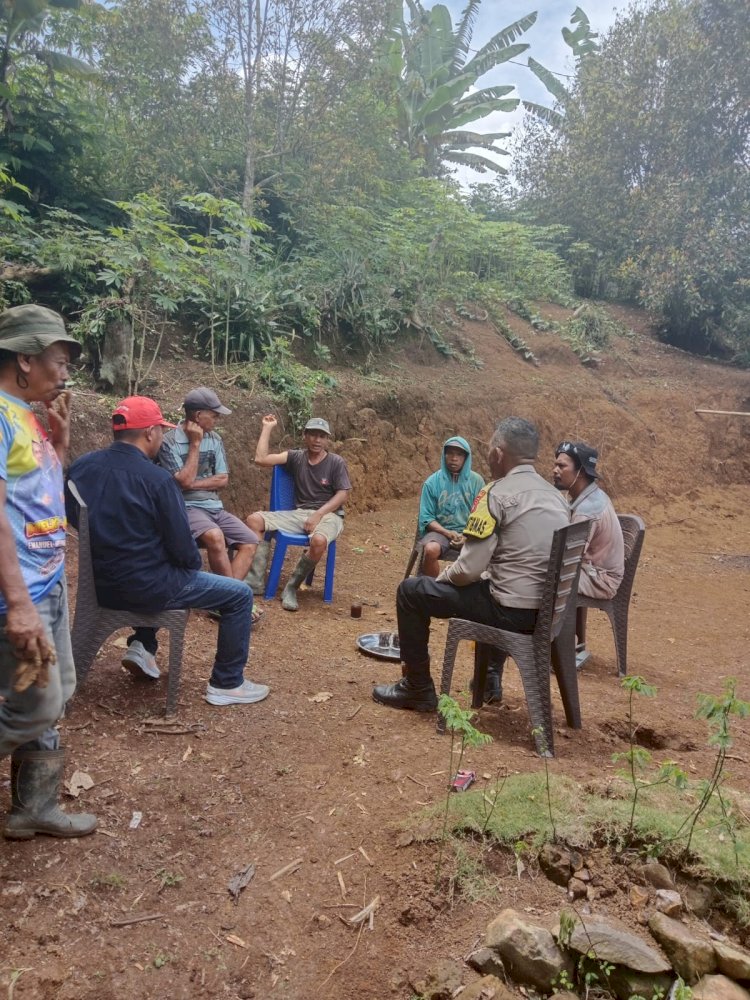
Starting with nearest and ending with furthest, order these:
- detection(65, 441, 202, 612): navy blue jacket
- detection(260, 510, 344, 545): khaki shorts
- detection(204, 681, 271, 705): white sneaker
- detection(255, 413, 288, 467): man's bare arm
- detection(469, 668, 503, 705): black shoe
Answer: detection(65, 441, 202, 612): navy blue jacket → detection(204, 681, 271, 705): white sneaker → detection(469, 668, 503, 705): black shoe → detection(260, 510, 344, 545): khaki shorts → detection(255, 413, 288, 467): man's bare arm

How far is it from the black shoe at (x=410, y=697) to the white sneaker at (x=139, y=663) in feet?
4.39

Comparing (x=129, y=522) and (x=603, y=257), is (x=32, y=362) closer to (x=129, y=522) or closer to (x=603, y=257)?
(x=129, y=522)

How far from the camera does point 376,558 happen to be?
336 inches

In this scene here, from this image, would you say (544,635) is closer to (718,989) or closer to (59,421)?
(718,989)

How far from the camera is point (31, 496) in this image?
2576mm

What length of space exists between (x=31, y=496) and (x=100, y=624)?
1433 mm

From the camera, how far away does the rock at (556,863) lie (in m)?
2.72

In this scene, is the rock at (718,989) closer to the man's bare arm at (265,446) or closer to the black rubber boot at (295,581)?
the black rubber boot at (295,581)

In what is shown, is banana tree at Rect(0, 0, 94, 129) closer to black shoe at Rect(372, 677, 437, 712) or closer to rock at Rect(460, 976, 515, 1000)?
black shoe at Rect(372, 677, 437, 712)

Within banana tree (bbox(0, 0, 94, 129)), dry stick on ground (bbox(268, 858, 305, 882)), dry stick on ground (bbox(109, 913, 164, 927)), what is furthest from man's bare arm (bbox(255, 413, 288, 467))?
banana tree (bbox(0, 0, 94, 129))

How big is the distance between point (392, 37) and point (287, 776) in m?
19.2

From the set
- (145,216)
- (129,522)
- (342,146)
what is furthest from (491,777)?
(342,146)

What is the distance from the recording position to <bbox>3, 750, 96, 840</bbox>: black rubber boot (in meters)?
2.73

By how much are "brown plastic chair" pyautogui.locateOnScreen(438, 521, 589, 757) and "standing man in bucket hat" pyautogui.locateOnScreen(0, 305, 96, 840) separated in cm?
195
